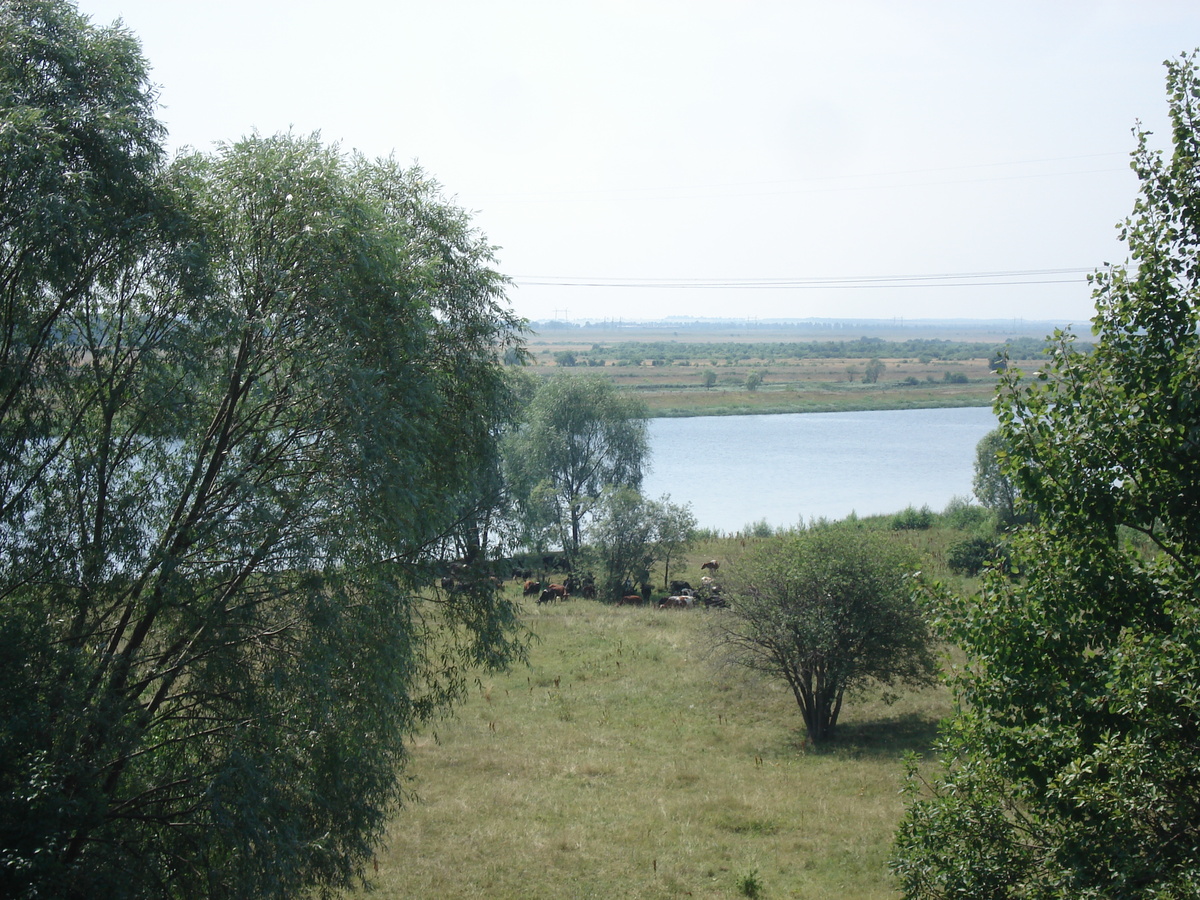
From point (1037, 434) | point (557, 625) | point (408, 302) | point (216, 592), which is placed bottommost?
point (557, 625)

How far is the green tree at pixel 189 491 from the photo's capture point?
6.98 metres

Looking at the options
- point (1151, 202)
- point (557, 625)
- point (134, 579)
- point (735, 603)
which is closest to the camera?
point (1151, 202)

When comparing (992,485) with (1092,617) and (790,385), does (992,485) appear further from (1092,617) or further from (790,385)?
(790,385)

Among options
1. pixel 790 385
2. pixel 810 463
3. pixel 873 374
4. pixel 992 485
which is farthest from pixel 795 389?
pixel 992 485

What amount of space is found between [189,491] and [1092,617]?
7916 millimetres

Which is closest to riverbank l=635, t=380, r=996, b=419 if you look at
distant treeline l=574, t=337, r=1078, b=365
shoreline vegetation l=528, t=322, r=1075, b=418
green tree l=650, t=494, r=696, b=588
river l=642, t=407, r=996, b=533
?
shoreline vegetation l=528, t=322, r=1075, b=418

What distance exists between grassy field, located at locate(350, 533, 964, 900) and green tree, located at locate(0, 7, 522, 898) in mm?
4333

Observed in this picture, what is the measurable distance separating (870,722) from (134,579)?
17522 millimetres

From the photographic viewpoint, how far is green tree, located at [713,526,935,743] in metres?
18.8

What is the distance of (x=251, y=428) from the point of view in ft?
28.7

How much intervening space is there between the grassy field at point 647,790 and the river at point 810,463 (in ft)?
84.3

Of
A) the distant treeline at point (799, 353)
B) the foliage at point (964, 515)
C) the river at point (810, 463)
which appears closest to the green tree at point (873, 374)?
the river at point (810, 463)

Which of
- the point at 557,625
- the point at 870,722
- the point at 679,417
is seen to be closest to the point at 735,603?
the point at 870,722

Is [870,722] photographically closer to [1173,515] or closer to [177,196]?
[1173,515]
